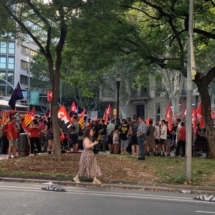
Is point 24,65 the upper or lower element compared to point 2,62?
upper

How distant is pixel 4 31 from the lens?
17062mm

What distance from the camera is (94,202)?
10141mm

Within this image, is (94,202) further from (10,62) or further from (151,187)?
(10,62)

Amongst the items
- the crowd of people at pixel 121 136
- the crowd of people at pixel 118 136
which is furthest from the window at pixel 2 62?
the crowd of people at pixel 118 136

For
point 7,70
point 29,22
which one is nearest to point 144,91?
point 7,70

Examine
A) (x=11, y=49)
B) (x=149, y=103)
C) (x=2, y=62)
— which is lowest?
(x=149, y=103)

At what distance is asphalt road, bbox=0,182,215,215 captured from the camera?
8.95m

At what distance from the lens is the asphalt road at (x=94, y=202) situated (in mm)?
8953

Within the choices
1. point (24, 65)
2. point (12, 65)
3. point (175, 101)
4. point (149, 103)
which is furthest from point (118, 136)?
point (24, 65)

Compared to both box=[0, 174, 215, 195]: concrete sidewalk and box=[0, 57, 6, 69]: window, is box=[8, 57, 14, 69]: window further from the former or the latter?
box=[0, 174, 215, 195]: concrete sidewalk

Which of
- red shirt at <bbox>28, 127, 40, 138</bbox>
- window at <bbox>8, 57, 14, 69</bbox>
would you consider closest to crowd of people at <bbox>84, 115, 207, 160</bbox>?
red shirt at <bbox>28, 127, 40, 138</bbox>

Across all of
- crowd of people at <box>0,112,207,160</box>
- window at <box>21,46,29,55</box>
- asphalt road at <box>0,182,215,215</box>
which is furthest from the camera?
window at <box>21,46,29,55</box>

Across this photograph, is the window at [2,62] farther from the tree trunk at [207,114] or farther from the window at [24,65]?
the tree trunk at [207,114]

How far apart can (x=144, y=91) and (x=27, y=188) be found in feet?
177
